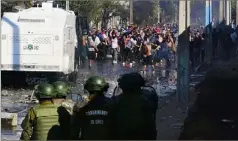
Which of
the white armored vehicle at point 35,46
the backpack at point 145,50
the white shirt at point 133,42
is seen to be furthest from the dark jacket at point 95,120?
the white shirt at point 133,42

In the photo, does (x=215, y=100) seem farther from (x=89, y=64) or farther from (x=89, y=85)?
(x=89, y=64)

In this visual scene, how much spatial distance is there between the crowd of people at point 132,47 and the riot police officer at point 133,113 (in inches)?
876

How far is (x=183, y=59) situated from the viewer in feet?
53.1

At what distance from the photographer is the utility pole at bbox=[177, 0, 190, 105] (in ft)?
51.3

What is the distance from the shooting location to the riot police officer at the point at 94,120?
610 centimetres

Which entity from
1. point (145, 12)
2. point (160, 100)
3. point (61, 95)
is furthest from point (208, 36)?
point (145, 12)

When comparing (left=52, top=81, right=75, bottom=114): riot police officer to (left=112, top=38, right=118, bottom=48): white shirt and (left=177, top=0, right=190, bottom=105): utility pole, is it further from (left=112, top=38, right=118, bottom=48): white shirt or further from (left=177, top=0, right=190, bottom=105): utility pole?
(left=112, top=38, right=118, bottom=48): white shirt

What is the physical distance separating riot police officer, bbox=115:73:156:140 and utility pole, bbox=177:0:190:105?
30.2 feet

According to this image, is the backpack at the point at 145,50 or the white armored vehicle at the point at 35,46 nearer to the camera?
the white armored vehicle at the point at 35,46

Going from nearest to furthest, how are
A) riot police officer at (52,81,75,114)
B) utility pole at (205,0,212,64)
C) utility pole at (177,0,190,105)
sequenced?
1. riot police officer at (52,81,75,114)
2. utility pole at (177,0,190,105)
3. utility pole at (205,0,212,64)

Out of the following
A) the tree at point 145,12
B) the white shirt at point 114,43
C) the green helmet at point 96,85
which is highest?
the tree at point 145,12

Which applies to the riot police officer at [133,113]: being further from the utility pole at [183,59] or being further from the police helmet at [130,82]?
the utility pole at [183,59]

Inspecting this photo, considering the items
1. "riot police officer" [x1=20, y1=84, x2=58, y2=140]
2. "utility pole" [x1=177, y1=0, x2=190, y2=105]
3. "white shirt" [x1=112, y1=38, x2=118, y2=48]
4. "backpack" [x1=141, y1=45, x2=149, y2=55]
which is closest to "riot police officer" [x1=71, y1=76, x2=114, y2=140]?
"riot police officer" [x1=20, y1=84, x2=58, y2=140]

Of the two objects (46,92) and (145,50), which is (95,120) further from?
(145,50)
